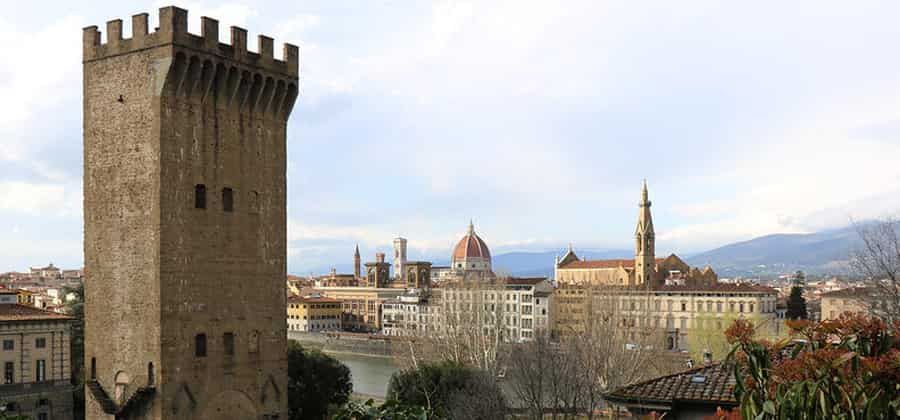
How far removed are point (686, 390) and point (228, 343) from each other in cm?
998

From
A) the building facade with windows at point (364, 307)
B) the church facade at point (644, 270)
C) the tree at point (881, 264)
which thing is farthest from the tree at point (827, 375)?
the building facade with windows at point (364, 307)

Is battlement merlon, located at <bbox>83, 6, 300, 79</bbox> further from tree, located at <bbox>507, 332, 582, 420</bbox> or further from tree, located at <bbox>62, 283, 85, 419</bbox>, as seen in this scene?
tree, located at <bbox>62, 283, 85, 419</bbox>

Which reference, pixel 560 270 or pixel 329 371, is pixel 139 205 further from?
pixel 560 270

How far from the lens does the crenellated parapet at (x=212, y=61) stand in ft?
57.4

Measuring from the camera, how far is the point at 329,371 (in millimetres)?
34562

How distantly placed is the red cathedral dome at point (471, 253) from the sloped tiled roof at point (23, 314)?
94.2 m

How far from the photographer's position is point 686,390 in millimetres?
12602

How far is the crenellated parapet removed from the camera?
1748 cm

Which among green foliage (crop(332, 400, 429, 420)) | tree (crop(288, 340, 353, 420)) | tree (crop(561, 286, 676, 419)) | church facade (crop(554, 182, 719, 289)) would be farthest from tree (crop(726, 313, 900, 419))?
church facade (crop(554, 182, 719, 289))

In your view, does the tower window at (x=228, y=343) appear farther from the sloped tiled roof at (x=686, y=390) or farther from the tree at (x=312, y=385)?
the tree at (x=312, y=385)

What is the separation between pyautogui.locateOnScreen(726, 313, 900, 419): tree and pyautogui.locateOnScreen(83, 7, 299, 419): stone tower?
12.9 m

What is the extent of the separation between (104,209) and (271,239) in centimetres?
355

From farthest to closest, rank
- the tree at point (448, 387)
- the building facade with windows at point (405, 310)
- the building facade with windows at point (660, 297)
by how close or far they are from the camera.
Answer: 1. the building facade with windows at point (405, 310)
2. the building facade with windows at point (660, 297)
3. the tree at point (448, 387)

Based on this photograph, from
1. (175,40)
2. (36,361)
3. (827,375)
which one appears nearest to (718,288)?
(36,361)
